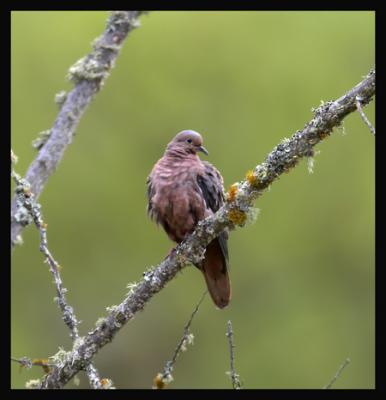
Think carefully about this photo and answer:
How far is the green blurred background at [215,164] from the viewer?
41.0 feet

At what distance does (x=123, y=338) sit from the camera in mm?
12695

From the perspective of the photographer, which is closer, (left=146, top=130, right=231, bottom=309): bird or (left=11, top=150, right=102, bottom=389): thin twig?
(left=11, top=150, right=102, bottom=389): thin twig

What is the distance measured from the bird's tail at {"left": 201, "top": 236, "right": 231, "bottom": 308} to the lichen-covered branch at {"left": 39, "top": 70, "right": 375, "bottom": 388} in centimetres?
116

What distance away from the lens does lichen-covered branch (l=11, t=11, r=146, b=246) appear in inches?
259

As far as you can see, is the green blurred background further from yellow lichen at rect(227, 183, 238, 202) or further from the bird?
yellow lichen at rect(227, 183, 238, 202)

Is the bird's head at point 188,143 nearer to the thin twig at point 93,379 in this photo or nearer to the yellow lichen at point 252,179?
the yellow lichen at point 252,179

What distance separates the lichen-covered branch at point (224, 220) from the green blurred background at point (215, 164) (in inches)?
282

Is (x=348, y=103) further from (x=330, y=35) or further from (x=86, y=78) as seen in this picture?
(x=330, y=35)

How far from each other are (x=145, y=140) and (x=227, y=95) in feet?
4.78

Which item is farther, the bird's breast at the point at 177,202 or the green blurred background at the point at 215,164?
the green blurred background at the point at 215,164

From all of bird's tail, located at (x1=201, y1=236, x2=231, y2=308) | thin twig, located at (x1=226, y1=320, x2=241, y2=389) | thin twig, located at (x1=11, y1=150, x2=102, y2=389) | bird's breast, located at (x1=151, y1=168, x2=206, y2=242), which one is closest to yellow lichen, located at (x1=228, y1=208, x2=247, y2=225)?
thin twig, located at (x1=226, y1=320, x2=241, y2=389)

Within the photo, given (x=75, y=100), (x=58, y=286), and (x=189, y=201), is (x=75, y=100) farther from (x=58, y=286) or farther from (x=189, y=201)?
(x=58, y=286)

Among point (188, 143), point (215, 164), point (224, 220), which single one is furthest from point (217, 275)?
point (215, 164)

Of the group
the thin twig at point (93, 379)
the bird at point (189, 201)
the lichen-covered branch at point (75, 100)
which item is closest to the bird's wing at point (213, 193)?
the bird at point (189, 201)
